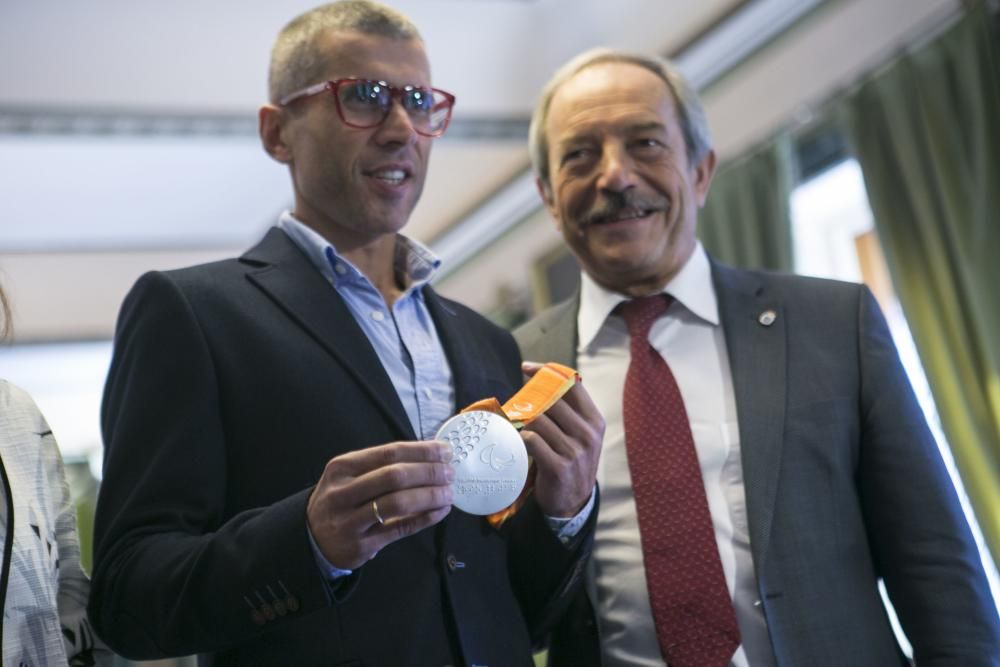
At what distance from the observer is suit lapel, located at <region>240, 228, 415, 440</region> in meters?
1.83

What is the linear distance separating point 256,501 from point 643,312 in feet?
3.76

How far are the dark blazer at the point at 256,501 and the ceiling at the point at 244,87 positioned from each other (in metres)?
3.33

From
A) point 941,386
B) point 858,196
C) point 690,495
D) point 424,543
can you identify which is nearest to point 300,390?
point 424,543

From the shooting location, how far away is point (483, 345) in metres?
2.25

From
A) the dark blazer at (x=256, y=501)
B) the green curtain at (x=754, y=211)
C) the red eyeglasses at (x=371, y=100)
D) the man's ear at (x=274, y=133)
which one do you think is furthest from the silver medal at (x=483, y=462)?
the green curtain at (x=754, y=211)

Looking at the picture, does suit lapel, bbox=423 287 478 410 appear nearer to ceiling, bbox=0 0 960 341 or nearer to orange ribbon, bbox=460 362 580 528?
orange ribbon, bbox=460 362 580 528

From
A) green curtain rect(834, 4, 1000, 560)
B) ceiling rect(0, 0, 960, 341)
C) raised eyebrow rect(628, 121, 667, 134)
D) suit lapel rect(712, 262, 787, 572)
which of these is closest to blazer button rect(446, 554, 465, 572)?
suit lapel rect(712, 262, 787, 572)

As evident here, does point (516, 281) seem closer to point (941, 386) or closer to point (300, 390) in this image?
point (941, 386)

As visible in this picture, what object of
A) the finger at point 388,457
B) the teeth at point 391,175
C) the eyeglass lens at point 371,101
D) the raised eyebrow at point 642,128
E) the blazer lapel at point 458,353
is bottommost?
the finger at point 388,457

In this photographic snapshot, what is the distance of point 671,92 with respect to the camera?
111 inches

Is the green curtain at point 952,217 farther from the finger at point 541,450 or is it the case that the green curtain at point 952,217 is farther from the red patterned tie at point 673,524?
the finger at point 541,450

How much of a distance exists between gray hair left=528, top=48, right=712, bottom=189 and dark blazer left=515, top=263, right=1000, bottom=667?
55cm

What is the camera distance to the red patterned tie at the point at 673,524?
2.20 m

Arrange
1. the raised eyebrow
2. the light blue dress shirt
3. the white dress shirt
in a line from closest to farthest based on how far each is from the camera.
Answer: the light blue dress shirt, the white dress shirt, the raised eyebrow
